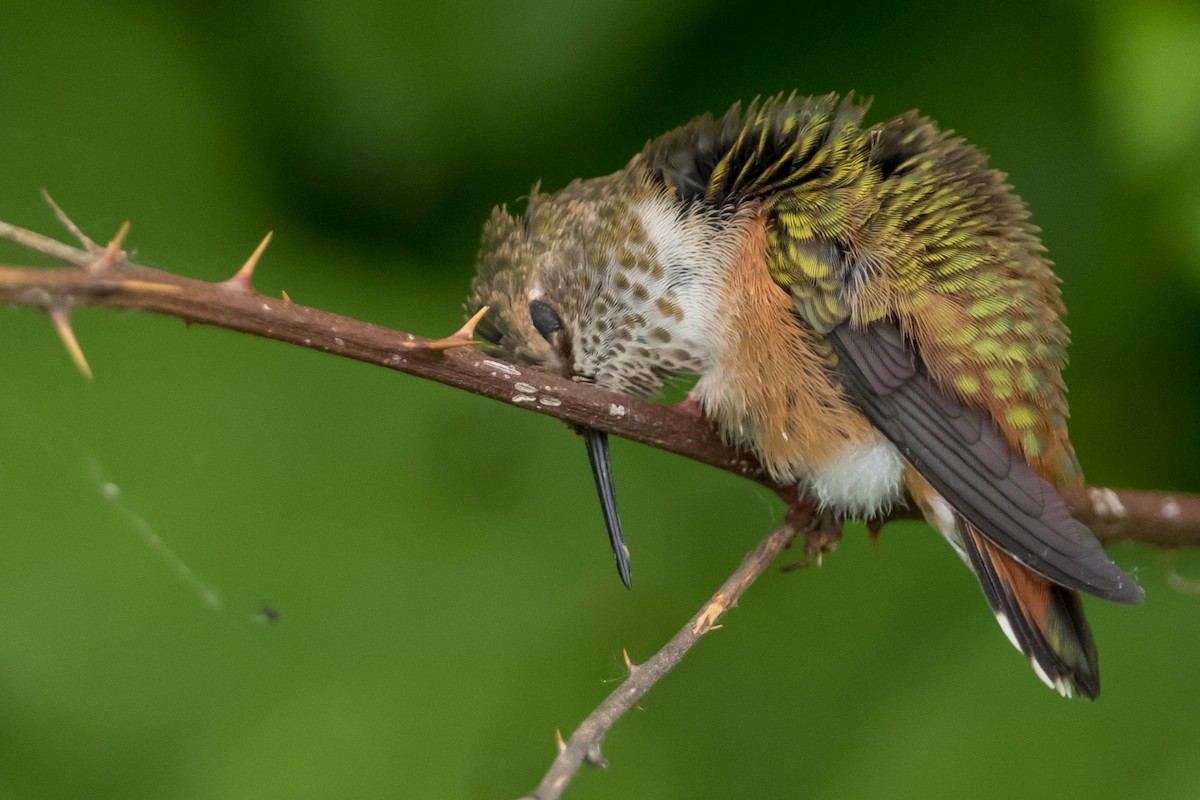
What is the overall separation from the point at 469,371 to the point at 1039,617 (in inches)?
49.1

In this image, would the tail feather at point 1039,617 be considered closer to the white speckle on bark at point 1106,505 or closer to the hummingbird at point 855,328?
the hummingbird at point 855,328

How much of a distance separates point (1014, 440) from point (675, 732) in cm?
133

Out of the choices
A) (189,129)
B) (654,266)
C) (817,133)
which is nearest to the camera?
(817,133)

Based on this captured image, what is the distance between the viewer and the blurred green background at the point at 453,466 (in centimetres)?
283

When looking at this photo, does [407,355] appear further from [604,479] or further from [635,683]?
[604,479]

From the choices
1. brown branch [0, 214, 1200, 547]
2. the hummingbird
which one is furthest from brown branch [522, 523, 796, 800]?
the hummingbird

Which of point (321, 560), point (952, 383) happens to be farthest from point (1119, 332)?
point (321, 560)

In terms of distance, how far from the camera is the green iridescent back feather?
87.2 inches

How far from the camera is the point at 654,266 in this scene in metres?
2.60

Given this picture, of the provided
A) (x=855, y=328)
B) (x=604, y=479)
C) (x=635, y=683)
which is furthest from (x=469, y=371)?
(x=855, y=328)

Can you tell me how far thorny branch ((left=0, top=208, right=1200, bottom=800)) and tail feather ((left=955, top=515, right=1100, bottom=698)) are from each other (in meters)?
0.17

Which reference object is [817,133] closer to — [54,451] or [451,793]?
[451,793]

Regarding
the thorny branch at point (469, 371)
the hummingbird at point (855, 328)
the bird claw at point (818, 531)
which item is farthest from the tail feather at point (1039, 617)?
the bird claw at point (818, 531)

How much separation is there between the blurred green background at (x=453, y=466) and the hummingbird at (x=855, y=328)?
2.05 ft
